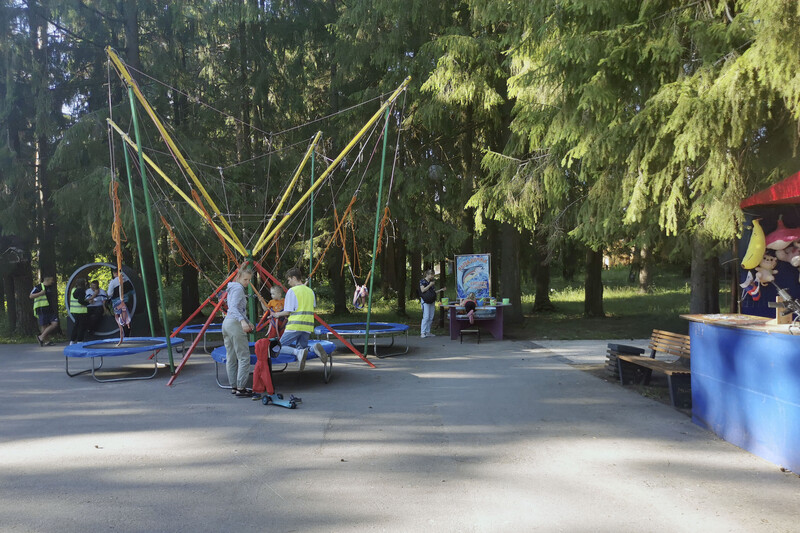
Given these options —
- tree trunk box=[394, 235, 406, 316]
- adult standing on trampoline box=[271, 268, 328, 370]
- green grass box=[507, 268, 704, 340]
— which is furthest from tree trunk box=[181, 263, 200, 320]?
adult standing on trampoline box=[271, 268, 328, 370]

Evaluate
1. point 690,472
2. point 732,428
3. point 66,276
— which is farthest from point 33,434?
point 66,276

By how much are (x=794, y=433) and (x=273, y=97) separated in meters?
19.5

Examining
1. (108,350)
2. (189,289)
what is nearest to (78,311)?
(108,350)

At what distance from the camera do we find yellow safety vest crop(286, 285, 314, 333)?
10.1 m

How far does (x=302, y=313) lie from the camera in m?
10.1

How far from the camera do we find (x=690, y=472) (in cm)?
565

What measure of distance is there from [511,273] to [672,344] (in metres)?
9.23

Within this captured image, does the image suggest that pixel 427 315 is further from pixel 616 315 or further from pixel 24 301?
pixel 24 301

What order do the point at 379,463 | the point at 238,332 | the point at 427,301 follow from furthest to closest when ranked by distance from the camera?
the point at 427,301 < the point at 238,332 < the point at 379,463

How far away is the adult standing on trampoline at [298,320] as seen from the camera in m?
9.98

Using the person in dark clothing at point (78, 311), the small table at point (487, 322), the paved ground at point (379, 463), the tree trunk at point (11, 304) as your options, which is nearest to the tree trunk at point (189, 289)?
the tree trunk at point (11, 304)

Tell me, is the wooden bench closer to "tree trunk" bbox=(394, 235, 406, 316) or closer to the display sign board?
the display sign board

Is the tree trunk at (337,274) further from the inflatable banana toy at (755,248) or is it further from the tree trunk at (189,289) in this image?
the inflatable banana toy at (755,248)

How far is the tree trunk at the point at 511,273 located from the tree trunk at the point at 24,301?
1408 cm
